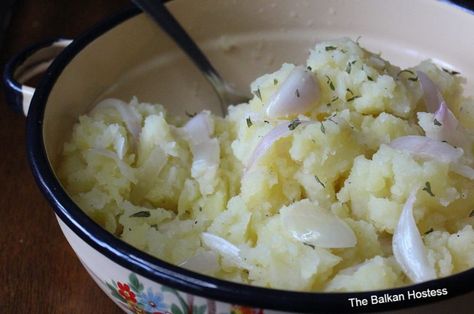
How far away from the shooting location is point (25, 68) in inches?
56.2

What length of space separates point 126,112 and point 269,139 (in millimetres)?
394

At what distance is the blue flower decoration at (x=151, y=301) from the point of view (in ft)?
3.02

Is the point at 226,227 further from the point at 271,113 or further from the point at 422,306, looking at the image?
the point at 422,306

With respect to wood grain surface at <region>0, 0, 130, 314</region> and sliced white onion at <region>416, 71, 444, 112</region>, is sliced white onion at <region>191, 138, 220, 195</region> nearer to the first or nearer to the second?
wood grain surface at <region>0, 0, 130, 314</region>

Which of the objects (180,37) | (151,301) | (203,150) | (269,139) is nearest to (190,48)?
(180,37)

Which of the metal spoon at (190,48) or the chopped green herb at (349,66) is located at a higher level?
the chopped green herb at (349,66)

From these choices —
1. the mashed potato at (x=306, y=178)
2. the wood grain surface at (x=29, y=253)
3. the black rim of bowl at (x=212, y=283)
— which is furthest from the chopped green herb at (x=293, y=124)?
the wood grain surface at (x=29, y=253)

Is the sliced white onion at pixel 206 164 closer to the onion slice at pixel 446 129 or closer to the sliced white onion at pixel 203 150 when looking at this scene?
the sliced white onion at pixel 203 150

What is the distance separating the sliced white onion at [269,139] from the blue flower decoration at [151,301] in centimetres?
32

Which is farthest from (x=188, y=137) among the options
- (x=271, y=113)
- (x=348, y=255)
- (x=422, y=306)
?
(x=422, y=306)

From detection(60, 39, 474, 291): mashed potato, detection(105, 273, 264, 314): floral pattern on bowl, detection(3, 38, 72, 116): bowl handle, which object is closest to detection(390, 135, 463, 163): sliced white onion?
detection(60, 39, 474, 291): mashed potato

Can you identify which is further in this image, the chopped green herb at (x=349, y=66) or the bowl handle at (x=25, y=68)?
the bowl handle at (x=25, y=68)

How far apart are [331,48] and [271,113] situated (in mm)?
218

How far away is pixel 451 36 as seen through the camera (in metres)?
1.53
